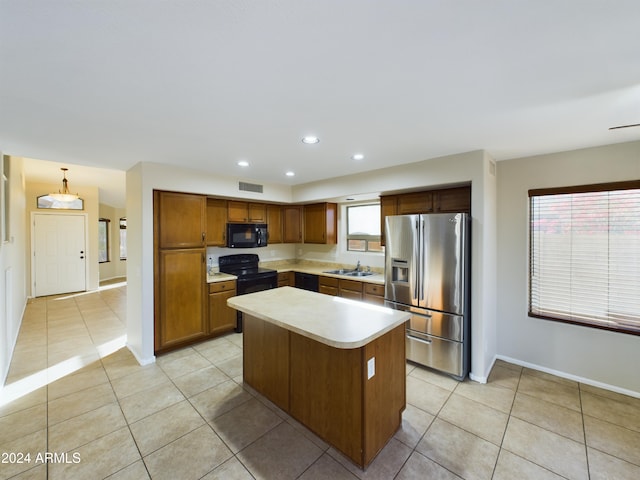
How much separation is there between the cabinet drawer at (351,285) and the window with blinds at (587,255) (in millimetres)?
2084

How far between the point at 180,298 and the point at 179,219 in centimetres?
106

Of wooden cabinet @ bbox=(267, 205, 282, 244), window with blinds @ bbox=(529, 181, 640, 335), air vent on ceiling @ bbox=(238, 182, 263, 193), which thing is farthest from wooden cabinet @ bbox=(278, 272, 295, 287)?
window with blinds @ bbox=(529, 181, 640, 335)

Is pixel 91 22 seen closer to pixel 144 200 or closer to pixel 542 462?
pixel 144 200

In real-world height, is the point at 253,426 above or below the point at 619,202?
below

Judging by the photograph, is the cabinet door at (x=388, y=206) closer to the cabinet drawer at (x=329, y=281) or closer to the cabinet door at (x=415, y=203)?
the cabinet door at (x=415, y=203)

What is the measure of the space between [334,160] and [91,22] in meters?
2.44

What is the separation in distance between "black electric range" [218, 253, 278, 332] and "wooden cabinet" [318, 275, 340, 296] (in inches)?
31.7

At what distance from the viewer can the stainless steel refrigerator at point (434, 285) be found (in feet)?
9.32

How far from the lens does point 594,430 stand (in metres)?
2.15

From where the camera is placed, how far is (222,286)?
404 cm

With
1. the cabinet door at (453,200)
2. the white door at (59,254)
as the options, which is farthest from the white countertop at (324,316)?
the white door at (59,254)

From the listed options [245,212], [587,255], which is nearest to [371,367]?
[587,255]

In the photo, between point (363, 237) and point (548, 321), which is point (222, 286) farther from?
point (548, 321)

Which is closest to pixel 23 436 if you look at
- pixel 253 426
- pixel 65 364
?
pixel 65 364
